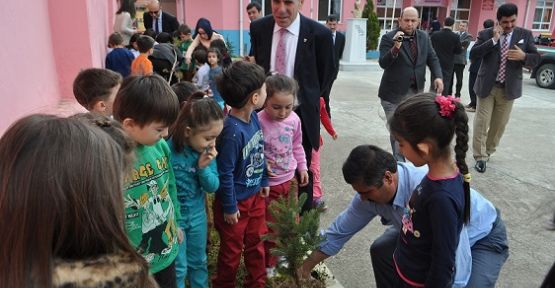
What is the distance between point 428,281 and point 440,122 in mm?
697

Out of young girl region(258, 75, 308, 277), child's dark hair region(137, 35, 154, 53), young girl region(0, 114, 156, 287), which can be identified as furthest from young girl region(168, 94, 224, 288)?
child's dark hair region(137, 35, 154, 53)

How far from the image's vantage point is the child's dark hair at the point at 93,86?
2.33 m

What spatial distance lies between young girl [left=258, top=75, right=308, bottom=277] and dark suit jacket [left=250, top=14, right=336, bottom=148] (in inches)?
16.5

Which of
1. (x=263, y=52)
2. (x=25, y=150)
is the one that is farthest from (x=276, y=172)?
(x=25, y=150)

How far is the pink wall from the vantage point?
2.57 metres

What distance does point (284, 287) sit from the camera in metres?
2.61

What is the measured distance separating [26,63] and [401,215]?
272 centimetres

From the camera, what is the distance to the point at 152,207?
192 centimetres

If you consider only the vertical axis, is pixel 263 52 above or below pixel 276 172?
above

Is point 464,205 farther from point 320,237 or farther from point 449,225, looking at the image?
point 320,237

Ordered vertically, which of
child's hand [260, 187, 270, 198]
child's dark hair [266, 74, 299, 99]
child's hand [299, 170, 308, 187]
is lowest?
child's hand [299, 170, 308, 187]

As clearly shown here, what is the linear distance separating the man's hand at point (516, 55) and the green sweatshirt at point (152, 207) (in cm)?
462

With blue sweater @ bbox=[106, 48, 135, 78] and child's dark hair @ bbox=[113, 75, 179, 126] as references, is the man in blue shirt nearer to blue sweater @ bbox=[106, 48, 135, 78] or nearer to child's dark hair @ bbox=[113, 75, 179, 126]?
child's dark hair @ bbox=[113, 75, 179, 126]

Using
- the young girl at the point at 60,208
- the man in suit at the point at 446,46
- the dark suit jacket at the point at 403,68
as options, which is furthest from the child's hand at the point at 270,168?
the man in suit at the point at 446,46
